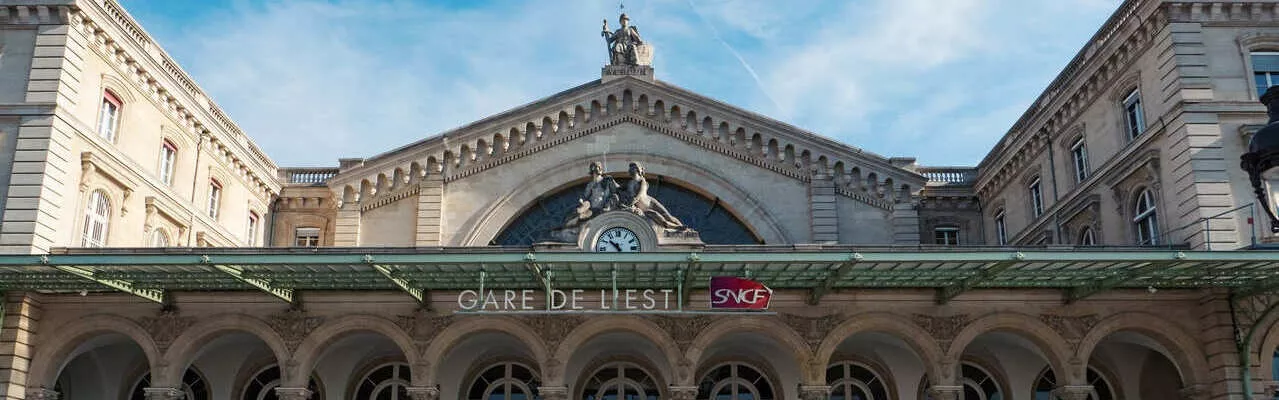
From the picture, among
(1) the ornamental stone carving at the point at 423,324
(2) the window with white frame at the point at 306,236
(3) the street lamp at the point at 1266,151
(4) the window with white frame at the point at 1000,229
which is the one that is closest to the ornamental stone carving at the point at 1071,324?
(4) the window with white frame at the point at 1000,229

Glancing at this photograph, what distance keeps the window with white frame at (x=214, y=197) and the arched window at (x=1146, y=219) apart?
26.4 metres

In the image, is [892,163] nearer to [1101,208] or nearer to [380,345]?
[1101,208]

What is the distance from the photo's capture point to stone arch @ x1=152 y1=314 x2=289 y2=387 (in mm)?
28156

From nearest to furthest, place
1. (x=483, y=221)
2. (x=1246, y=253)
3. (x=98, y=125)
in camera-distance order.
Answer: (x=1246, y=253), (x=98, y=125), (x=483, y=221)

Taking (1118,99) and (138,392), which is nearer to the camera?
(1118,99)

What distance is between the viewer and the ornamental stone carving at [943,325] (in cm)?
2834

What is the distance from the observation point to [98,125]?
1145 inches

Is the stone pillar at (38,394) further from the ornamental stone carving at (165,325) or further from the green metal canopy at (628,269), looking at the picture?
the ornamental stone carving at (165,325)

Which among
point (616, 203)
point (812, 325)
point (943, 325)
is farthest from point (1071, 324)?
point (616, 203)

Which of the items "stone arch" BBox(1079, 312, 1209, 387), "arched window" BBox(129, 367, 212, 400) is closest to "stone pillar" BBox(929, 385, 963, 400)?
"stone arch" BBox(1079, 312, 1209, 387)

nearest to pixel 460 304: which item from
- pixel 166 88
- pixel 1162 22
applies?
pixel 166 88

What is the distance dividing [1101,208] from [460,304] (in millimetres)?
17323

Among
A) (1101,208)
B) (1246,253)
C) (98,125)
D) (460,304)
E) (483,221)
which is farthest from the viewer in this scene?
(483,221)

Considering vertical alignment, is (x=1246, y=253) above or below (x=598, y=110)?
below
